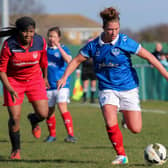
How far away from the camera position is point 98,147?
32.0 ft

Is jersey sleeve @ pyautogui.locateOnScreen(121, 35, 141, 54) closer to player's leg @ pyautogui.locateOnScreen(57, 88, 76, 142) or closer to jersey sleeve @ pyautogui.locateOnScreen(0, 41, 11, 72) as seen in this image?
jersey sleeve @ pyautogui.locateOnScreen(0, 41, 11, 72)

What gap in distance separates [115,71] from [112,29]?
58 cm

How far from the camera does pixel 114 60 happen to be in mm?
7562

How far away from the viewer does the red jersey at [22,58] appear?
8.05 meters

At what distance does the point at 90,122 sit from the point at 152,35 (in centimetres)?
7260

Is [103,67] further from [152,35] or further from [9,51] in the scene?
[152,35]

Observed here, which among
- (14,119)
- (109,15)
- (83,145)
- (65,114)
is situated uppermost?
(109,15)

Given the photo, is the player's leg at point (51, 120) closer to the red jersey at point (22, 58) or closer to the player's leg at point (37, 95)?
the player's leg at point (37, 95)

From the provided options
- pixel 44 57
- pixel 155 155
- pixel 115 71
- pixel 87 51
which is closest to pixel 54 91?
pixel 44 57

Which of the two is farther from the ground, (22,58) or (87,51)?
(87,51)

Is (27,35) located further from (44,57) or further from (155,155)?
(155,155)

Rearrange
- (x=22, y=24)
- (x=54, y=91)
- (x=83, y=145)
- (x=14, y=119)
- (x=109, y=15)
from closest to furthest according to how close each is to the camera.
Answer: (x=109, y=15) < (x=22, y=24) < (x=14, y=119) < (x=83, y=145) < (x=54, y=91)

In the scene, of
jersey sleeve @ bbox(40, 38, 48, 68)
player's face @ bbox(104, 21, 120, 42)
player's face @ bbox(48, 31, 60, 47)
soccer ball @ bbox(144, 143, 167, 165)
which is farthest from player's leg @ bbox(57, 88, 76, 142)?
player's face @ bbox(104, 21, 120, 42)

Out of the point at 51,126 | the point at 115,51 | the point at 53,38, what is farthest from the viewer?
the point at 51,126
